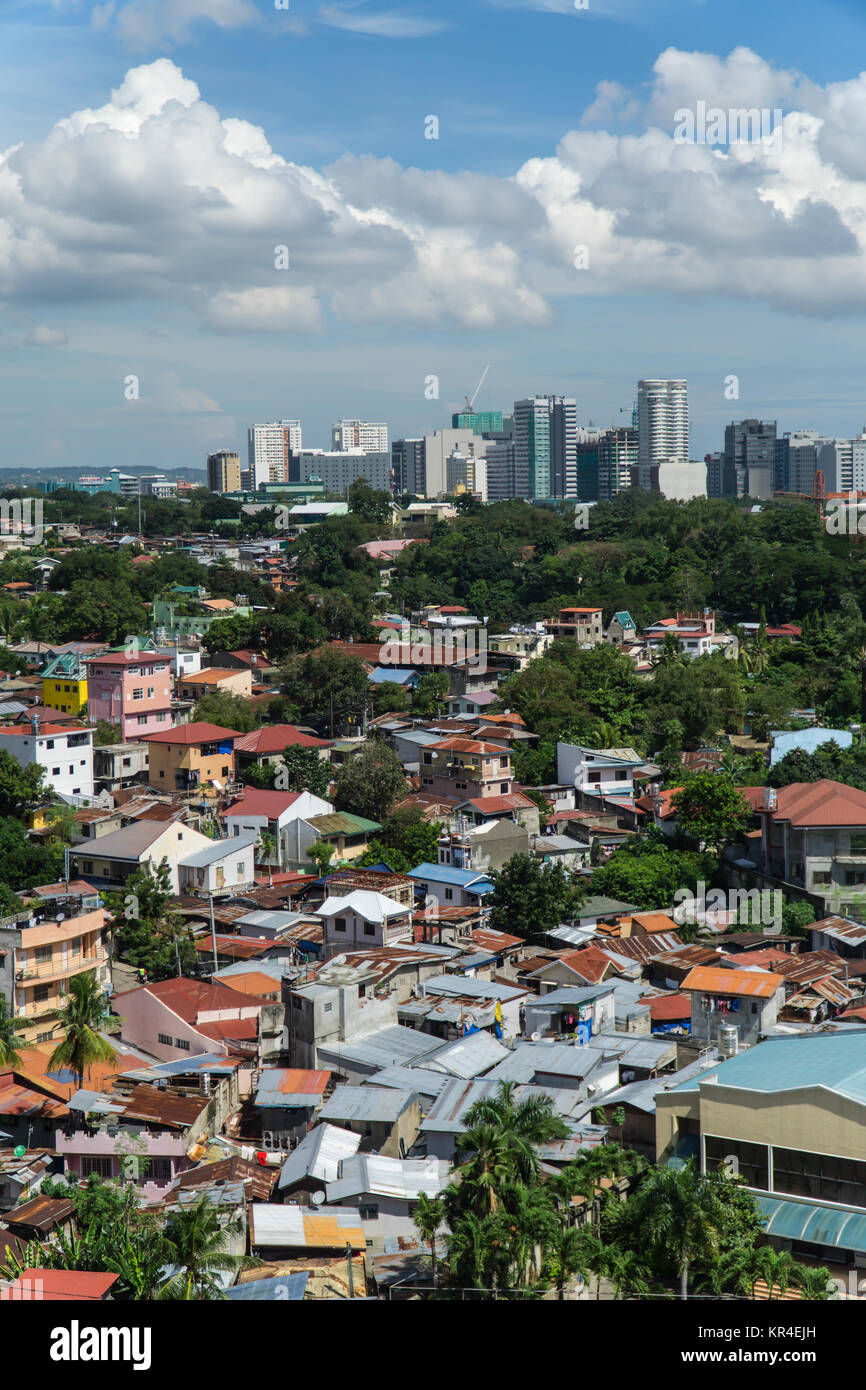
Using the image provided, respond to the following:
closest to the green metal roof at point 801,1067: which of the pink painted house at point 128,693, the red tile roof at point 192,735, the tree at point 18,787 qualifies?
the tree at point 18,787

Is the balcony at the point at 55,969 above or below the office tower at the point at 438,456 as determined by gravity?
below

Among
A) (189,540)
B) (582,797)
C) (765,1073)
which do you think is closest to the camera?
(765,1073)

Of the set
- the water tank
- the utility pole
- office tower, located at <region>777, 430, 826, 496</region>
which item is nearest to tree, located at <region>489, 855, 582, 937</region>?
the utility pole

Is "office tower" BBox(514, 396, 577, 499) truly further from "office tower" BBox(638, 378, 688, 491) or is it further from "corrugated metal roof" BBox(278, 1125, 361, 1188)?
"corrugated metal roof" BBox(278, 1125, 361, 1188)

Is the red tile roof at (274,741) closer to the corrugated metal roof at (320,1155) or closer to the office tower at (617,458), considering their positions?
the corrugated metal roof at (320,1155)
